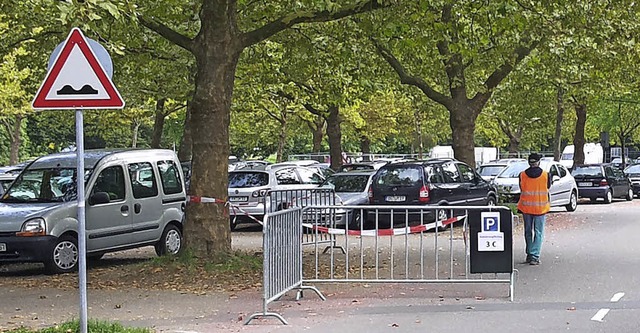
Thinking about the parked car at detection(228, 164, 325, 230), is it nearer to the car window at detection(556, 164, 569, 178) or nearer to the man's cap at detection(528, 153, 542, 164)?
the man's cap at detection(528, 153, 542, 164)

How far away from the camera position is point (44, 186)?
14.2m

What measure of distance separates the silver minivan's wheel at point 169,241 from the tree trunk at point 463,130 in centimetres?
1116

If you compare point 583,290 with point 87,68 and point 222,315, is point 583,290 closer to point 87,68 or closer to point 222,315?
point 222,315

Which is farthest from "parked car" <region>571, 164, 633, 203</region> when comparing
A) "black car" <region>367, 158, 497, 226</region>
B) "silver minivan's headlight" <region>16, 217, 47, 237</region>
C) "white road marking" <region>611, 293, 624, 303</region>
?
"silver minivan's headlight" <region>16, 217, 47, 237</region>

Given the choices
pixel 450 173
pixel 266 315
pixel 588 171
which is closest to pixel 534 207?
pixel 266 315

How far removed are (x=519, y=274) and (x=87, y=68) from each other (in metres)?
7.55

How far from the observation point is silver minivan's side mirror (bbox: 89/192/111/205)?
45.4ft

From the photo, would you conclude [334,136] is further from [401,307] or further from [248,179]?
[401,307]

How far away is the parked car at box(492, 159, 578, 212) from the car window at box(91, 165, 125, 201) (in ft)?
46.4

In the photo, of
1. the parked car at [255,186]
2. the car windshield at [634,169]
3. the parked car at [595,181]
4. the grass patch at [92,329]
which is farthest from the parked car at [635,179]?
the grass patch at [92,329]

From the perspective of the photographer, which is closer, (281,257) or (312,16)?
(281,257)

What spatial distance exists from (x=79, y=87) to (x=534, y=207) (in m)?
8.48

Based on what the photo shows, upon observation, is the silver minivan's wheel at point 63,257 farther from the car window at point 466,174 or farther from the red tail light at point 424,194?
the car window at point 466,174

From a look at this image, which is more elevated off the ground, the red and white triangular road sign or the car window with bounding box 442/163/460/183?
the red and white triangular road sign
